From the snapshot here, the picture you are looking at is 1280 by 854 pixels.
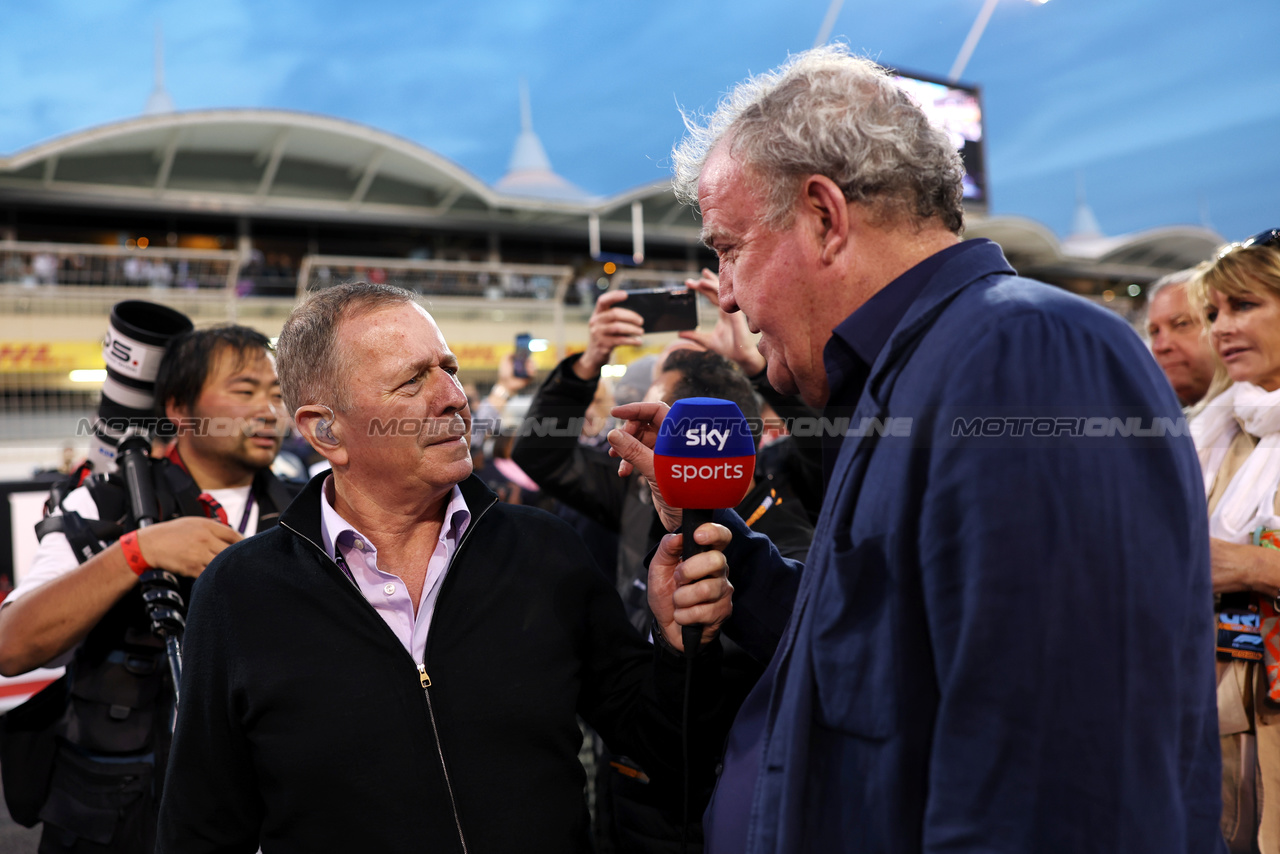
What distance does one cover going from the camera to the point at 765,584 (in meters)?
1.66

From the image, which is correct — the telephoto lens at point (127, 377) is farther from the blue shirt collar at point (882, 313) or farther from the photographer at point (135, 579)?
the blue shirt collar at point (882, 313)

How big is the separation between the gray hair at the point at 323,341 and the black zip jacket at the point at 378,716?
0.26m

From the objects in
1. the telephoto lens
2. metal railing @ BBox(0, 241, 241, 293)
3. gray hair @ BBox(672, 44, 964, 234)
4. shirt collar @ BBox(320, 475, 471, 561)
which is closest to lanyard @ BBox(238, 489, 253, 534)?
the telephoto lens

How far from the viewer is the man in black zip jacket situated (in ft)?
5.16

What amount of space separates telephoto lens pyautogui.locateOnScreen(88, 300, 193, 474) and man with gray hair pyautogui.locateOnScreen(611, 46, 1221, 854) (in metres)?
2.33

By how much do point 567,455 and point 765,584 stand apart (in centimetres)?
163

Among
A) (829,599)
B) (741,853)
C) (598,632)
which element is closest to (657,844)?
(598,632)

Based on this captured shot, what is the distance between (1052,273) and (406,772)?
4145 centimetres

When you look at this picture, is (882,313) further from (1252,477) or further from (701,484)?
(1252,477)

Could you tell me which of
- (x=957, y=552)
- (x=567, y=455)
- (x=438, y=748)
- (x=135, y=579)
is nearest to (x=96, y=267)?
(x=567, y=455)

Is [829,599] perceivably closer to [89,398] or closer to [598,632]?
[598,632]

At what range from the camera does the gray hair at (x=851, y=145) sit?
1275 millimetres

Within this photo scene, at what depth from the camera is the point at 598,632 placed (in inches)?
73.2

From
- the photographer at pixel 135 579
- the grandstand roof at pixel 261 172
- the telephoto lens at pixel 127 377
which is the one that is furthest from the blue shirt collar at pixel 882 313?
the grandstand roof at pixel 261 172
